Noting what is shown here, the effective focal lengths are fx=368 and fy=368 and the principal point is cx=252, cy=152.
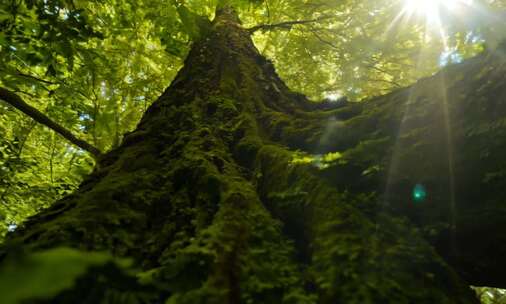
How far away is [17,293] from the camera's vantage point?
486 millimetres

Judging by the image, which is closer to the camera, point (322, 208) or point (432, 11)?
point (322, 208)

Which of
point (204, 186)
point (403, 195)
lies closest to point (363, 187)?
point (403, 195)

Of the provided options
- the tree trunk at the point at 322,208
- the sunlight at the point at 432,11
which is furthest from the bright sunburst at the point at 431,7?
the tree trunk at the point at 322,208

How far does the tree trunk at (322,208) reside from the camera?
142 centimetres

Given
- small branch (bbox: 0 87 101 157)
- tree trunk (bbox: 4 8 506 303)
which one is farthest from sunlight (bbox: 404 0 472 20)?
small branch (bbox: 0 87 101 157)

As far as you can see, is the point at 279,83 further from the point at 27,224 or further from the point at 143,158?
the point at 27,224

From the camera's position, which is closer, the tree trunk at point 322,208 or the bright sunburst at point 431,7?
the tree trunk at point 322,208

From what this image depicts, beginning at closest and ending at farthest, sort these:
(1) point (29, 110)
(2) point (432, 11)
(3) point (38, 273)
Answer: (3) point (38, 273)
(1) point (29, 110)
(2) point (432, 11)

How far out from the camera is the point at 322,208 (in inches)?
72.4

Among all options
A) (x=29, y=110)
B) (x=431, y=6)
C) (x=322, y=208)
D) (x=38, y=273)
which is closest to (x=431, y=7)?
(x=431, y=6)

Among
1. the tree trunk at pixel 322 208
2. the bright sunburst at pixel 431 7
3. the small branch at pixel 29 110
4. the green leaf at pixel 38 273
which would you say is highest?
the bright sunburst at pixel 431 7

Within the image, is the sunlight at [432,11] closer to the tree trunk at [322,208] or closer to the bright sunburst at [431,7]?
the bright sunburst at [431,7]

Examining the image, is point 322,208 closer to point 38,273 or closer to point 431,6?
point 38,273

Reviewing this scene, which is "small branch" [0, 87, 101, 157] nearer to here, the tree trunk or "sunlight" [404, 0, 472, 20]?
the tree trunk
